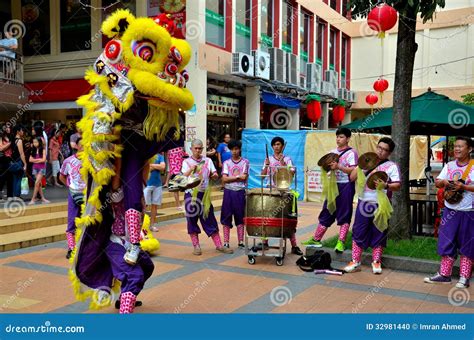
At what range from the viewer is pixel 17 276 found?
5609mm

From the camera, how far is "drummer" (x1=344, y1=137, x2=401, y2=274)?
573 cm

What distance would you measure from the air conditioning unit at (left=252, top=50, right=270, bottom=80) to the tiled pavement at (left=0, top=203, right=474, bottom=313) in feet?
34.5

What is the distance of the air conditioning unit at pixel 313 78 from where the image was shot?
20766 mm

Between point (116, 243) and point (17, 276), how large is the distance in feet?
7.83

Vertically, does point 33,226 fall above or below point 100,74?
below

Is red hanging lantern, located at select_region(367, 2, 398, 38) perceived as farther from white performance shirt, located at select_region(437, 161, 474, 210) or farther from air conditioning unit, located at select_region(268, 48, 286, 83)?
air conditioning unit, located at select_region(268, 48, 286, 83)

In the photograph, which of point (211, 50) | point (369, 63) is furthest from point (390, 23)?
point (369, 63)

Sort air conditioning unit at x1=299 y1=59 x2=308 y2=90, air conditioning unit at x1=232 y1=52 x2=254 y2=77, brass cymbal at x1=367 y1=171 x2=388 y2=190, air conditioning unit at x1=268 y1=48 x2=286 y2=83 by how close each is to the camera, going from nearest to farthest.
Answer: brass cymbal at x1=367 y1=171 x2=388 y2=190, air conditioning unit at x1=232 y1=52 x2=254 y2=77, air conditioning unit at x1=268 y1=48 x2=286 y2=83, air conditioning unit at x1=299 y1=59 x2=308 y2=90

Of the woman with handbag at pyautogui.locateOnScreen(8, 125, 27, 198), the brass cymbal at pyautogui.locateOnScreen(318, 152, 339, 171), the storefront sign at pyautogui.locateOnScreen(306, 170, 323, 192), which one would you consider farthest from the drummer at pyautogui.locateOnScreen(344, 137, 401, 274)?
the storefront sign at pyautogui.locateOnScreen(306, 170, 323, 192)

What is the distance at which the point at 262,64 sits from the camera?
54.2 ft

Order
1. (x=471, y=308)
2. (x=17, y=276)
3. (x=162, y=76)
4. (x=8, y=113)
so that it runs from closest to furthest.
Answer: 1. (x=162, y=76)
2. (x=471, y=308)
3. (x=17, y=276)
4. (x=8, y=113)

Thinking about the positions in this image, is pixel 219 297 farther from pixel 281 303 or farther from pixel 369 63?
pixel 369 63

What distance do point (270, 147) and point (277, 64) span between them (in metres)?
5.30

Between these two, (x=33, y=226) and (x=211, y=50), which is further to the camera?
(x=211, y=50)
